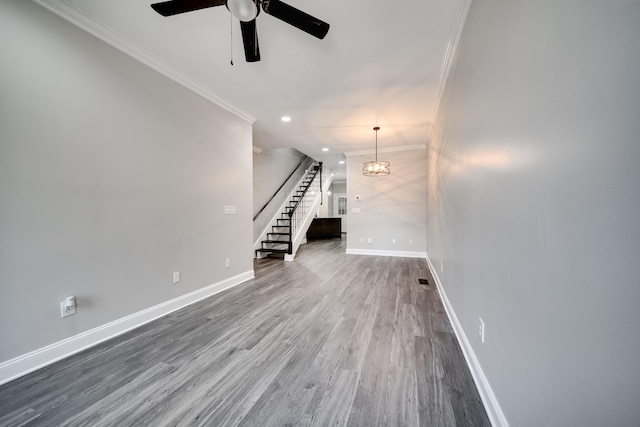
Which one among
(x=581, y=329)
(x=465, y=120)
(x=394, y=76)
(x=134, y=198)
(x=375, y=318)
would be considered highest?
(x=394, y=76)

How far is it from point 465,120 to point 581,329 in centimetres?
167

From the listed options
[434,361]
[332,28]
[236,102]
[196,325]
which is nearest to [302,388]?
[434,361]

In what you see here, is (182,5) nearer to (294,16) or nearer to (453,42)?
(294,16)

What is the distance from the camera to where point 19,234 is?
1659 millimetres

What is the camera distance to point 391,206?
6016mm

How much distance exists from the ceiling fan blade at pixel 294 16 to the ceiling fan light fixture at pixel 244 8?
0.30 ft

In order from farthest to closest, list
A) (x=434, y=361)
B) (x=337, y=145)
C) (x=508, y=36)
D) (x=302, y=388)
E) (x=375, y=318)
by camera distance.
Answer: (x=337, y=145) < (x=375, y=318) < (x=434, y=361) < (x=302, y=388) < (x=508, y=36)

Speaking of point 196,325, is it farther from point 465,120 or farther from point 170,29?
point 465,120

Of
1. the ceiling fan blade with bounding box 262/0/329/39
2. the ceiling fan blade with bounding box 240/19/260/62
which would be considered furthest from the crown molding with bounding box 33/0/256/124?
the ceiling fan blade with bounding box 262/0/329/39

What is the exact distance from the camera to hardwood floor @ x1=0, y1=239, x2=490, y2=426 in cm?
132

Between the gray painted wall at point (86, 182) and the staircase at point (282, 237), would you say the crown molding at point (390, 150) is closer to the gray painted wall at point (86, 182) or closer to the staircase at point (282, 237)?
the staircase at point (282, 237)

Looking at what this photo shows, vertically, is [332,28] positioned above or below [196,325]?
above

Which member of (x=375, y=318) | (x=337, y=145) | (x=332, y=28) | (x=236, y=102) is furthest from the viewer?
(x=337, y=145)

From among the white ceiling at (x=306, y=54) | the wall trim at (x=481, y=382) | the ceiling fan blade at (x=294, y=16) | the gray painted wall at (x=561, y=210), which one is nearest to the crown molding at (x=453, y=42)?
the white ceiling at (x=306, y=54)
